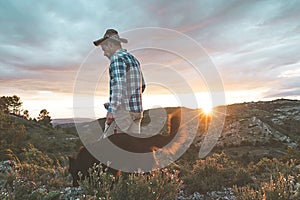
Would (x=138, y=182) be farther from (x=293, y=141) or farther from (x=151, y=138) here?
(x=293, y=141)

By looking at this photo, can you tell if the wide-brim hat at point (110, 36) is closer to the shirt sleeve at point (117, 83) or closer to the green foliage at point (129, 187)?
the shirt sleeve at point (117, 83)

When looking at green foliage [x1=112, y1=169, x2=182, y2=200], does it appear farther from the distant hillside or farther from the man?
the distant hillside

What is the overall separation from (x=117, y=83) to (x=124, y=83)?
0.12 meters

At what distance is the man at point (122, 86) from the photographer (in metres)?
4.15

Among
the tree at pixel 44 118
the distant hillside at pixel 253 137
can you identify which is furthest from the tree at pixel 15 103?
the distant hillside at pixel 253 137

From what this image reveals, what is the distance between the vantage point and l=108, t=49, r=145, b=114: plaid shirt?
4148mm

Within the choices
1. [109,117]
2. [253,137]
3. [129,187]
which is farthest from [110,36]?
[253,137]

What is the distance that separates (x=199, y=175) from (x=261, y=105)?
41.8 metres

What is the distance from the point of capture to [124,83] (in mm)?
4246

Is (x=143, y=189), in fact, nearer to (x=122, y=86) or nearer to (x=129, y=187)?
(x=129, y=187)

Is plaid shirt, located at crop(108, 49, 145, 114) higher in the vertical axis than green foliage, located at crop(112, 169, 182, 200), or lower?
higher

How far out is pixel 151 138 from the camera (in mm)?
4188

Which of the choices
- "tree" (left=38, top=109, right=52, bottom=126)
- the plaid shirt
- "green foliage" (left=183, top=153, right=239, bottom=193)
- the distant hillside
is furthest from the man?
"tree" (left=38, top=109, right=52, bottom=126)

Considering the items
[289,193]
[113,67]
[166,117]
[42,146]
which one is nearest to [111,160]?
[166,117]
